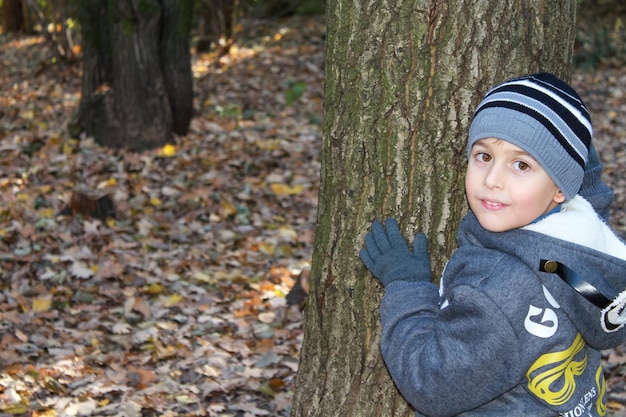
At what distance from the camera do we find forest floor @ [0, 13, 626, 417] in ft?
13.5

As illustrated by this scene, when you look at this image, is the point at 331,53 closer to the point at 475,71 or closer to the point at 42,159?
the point at 475,71

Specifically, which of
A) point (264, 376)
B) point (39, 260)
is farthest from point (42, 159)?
point (264, 376)

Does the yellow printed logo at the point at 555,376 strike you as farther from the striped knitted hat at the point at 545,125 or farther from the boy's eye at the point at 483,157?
the boy's eye at the point at 483,157

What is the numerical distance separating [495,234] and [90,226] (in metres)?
4.80

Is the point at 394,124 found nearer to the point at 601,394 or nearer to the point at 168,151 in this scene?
the point at 601,394

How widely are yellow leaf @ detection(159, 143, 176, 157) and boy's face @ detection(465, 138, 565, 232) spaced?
21.4 ft

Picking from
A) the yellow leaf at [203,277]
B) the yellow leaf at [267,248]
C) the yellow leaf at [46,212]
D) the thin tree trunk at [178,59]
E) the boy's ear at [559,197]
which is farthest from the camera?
the thin tree trunk at [178,59]

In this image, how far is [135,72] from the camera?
8383mm

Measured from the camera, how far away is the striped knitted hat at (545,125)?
2035 mm

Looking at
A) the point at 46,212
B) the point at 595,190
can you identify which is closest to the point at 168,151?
the point at 46,212

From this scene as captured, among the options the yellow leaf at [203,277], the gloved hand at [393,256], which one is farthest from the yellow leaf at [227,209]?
the gloved hand at [393,256]

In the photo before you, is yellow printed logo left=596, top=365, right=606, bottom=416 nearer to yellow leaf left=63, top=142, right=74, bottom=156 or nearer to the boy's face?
the boy's face

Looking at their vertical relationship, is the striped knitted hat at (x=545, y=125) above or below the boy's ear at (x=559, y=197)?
above

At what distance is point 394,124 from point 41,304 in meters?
3.40
